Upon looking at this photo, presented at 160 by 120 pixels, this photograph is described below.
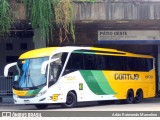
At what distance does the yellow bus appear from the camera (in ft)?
80.9

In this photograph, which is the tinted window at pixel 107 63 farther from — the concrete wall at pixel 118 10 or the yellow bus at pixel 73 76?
the concrete wall at pixel 118 10

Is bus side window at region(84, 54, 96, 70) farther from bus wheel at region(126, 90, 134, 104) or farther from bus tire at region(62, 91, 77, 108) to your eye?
bus wheel at region(126, 90, 134, 104)

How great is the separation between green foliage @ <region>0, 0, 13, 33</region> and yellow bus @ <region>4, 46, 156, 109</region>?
249cm

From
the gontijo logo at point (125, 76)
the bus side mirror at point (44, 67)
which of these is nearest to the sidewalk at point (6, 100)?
the gontijo logo at point (125, 76)

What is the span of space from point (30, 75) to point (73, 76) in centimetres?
240

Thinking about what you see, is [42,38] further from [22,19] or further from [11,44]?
[11,44]

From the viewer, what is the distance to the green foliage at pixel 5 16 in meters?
27.2

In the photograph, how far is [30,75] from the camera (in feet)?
81.9

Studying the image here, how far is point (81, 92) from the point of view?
86.4 feet

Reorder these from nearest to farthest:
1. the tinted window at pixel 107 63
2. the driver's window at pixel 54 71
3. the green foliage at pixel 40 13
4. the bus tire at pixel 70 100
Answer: the driver's window at pixel 54 71 → the bus tire at pixel 70 100 → the tinted window at pixel 107 63 → the green foliage at pixel 40 13

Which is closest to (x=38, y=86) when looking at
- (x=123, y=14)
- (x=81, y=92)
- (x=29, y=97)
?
(x=29, y=97)

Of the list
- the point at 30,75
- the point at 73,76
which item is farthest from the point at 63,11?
the point at 30,75

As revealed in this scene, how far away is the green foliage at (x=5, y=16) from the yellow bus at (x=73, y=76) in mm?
2489

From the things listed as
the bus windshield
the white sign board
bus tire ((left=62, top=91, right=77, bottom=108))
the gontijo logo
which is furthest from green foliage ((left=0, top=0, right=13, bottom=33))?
the white sign board
